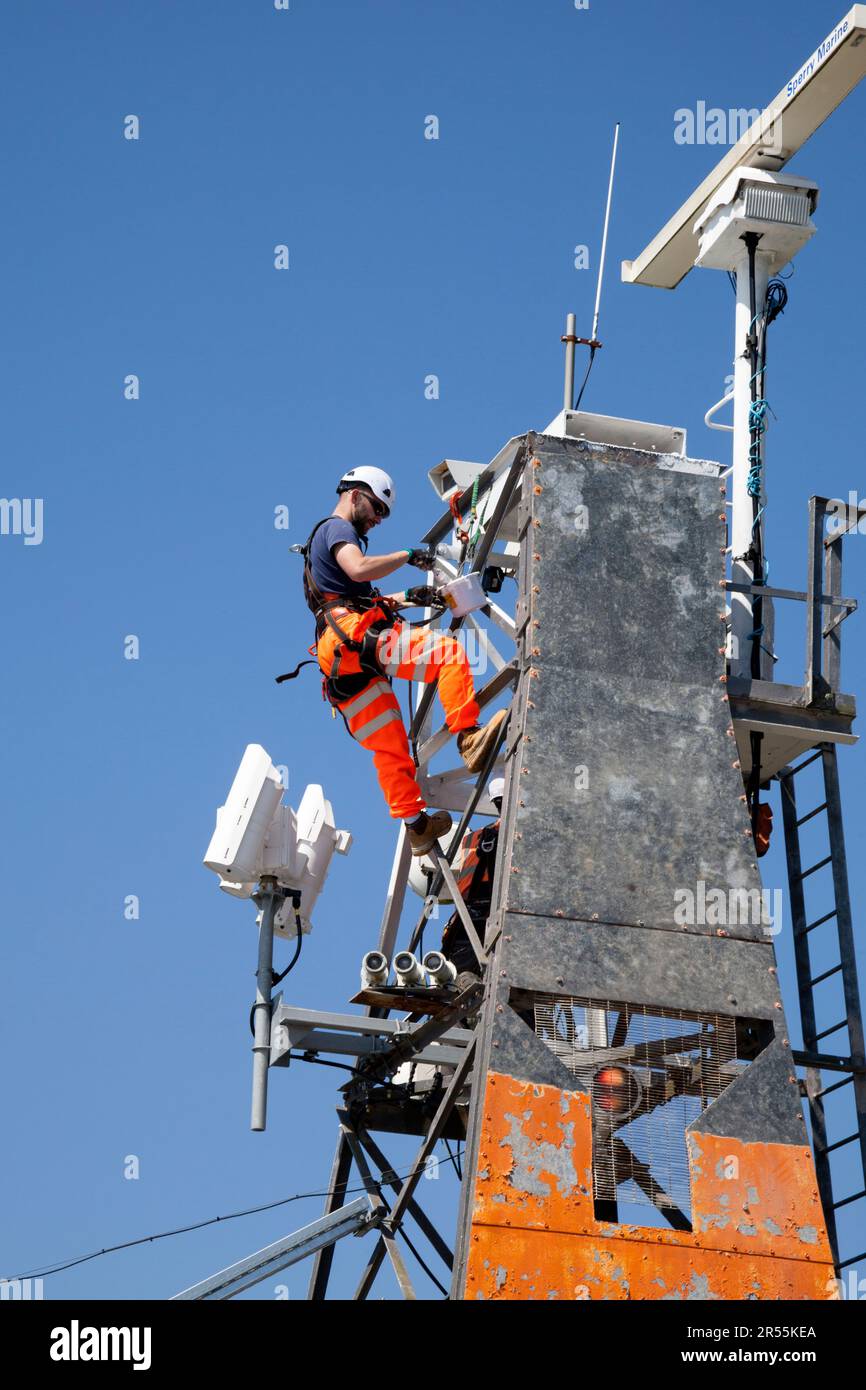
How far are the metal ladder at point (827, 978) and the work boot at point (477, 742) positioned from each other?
2.70 metres

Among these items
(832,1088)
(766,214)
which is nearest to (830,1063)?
(832,1088)

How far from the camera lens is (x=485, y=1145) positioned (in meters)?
13.1

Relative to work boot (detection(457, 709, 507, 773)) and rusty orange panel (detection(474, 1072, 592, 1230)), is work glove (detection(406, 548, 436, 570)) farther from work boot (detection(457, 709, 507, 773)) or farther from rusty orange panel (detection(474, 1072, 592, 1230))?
rusty orange panel (detection(474, 1072, 592, 1230))

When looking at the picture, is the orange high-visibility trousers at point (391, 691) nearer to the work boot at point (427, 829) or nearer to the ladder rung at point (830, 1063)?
the work boot at point (427, 829)

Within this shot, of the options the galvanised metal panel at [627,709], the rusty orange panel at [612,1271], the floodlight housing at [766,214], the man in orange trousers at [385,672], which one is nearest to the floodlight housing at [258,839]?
the man in orange trousers at [385,672]

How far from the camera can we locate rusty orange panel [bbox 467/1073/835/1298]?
510 inches

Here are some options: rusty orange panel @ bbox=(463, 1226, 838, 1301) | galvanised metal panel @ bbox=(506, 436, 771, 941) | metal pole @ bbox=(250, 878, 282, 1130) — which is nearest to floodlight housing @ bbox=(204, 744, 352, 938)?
metal pole @ bbox=(250, 878, 282, 1130)

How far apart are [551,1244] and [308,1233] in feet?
12.6

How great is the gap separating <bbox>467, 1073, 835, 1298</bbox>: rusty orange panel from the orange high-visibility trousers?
11.9ft

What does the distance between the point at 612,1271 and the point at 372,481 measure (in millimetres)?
6952

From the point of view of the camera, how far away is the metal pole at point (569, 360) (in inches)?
646

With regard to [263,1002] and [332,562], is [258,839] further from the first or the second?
[332,562]

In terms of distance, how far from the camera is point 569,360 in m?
16.7
